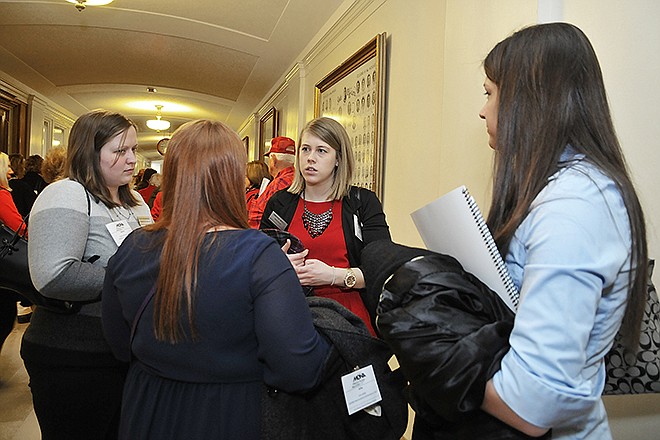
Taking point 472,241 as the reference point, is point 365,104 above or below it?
above

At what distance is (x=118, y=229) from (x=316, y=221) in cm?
76

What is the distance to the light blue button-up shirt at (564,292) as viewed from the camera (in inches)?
28.2

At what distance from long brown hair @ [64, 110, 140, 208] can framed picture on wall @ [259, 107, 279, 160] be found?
5.23 meters

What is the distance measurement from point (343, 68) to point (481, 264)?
3.24m

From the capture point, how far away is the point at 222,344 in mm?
1104

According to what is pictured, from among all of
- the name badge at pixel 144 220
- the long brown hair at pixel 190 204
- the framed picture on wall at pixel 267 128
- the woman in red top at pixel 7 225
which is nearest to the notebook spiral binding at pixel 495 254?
the long brown hair at pixel 190 204

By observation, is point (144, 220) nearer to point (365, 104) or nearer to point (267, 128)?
point (365, 104)

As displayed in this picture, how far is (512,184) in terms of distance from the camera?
0.89 metres

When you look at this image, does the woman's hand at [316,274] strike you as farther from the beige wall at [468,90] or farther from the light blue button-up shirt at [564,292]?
the light blue button-up shirt at [564,292]

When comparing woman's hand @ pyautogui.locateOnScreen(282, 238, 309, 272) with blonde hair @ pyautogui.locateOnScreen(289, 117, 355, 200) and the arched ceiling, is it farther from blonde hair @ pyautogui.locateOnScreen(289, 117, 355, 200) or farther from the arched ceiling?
the arched ceiling

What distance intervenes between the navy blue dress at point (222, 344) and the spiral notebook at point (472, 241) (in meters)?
0.37

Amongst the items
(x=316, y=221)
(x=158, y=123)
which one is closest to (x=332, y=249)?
(x=316, y=221)

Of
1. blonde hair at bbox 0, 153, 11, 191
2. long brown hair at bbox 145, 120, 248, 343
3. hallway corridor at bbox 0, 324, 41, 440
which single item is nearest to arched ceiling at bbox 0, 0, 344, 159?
blonde hair at bbox 0, 153, 11, 191

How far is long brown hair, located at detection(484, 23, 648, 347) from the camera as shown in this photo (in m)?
0.84
